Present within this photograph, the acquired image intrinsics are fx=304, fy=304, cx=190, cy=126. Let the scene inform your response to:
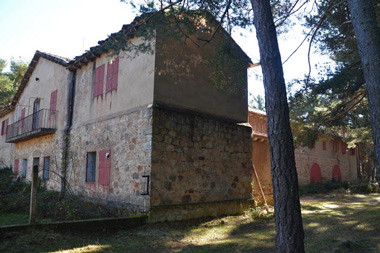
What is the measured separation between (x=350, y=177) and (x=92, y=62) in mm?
23262

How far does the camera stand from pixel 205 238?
7309 mm

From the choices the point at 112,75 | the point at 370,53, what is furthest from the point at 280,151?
the point at 112,75

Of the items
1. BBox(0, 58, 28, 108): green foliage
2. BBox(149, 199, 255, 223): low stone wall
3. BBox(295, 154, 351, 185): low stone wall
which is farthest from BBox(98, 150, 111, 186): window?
BBox(0, 58, 28, 108): green foliage

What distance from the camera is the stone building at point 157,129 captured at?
334 inches

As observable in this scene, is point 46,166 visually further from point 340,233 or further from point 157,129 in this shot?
point 340,233

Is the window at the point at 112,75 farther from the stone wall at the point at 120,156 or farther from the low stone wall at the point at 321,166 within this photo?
the low stone wall at the point at 321,166

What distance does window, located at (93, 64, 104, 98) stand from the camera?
35.6 feet

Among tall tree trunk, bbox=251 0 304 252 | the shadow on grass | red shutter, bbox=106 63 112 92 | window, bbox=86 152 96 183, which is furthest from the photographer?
window, bbox=86 152 96 183

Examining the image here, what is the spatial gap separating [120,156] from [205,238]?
12.1 feet

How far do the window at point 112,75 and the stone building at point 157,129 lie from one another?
0.04 meters

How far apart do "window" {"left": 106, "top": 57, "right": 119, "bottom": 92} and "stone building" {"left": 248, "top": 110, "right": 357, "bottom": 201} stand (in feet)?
18.4

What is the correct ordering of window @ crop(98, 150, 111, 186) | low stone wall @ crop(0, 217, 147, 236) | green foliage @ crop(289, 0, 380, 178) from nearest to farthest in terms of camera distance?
low stone wall @ crop(0, 217, 147, 236)
green foliage @ crop(289, 0, 380, 178)
window @ crop(98, 150, 111, 186)

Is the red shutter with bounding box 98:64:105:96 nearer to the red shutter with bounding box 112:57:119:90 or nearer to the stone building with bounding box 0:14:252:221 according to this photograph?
the stone building with bounding box 0:14:252:221

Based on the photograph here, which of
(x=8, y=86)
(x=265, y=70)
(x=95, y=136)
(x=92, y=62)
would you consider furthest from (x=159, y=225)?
(x=8, y=86)
